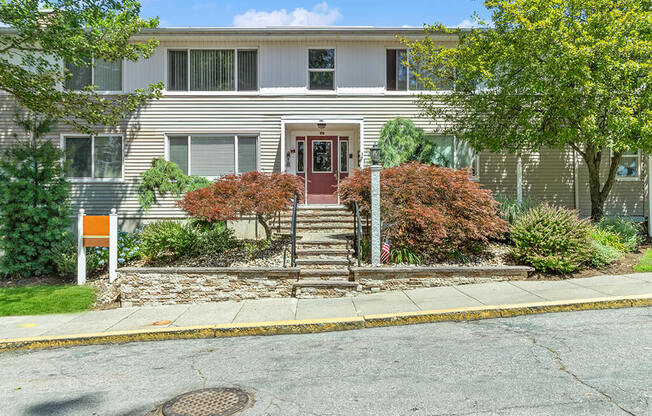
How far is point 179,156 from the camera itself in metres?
14.5

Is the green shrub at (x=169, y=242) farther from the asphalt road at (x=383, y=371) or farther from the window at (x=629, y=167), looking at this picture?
the window at (x=629, y=167)

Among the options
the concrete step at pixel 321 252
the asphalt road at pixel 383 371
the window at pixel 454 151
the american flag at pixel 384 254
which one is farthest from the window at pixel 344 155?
the asphalt road at pixel 383 371

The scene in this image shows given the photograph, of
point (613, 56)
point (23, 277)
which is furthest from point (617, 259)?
point (23, 277)

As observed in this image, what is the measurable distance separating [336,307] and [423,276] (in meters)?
2.06

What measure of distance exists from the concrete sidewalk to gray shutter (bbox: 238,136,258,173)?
668 cm

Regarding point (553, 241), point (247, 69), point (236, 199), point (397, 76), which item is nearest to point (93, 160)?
point (247, 69)

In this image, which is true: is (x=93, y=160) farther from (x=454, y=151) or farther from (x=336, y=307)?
(x=454, y=151)

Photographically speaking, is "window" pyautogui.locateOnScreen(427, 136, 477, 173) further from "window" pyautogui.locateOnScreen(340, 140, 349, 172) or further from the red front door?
the red front door

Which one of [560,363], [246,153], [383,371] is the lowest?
[383,371]

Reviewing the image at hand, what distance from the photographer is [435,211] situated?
30.9 feet

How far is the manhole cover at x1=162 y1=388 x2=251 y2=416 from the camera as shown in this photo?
400cm

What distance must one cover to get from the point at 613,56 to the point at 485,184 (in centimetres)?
558

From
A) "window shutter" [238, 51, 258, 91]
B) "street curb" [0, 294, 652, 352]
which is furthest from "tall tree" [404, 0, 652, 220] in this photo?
"window shutter" [238, 51, 258, 91]

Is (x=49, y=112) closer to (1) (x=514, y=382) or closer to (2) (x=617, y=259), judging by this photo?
(1) (x=514, y=382)
